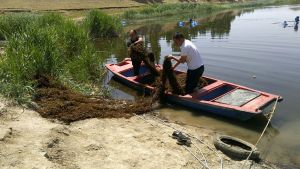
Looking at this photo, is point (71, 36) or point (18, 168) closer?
point (18, 168)

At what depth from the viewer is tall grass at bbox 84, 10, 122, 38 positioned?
2461 centimetres

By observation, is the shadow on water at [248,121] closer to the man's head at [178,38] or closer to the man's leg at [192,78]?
the man's leg at [192,78]

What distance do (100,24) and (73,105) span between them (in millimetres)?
16224

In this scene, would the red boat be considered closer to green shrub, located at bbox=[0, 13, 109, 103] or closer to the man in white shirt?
the man in white shirt

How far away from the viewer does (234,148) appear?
7410 millimetres

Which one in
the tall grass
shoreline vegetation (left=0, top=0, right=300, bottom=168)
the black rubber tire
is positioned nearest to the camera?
shoreline vegetation (left=0, top=0, right=300, bottom=168)

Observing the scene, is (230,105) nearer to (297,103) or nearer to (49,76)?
(297,103)

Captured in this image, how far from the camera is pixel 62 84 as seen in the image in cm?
1112

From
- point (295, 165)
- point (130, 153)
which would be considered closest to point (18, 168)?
point (130, 153)

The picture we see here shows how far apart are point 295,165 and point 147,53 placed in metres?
6.76

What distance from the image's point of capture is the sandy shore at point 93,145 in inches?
240

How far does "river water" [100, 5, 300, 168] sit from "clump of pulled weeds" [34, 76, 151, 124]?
1.13 meters

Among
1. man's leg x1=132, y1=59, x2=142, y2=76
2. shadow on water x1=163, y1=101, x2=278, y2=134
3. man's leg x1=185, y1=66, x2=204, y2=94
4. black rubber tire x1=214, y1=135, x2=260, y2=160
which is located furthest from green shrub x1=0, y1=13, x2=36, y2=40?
black rubber tire x1=214, y1=135, x2=260, y2=160

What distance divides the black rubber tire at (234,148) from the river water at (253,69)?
0.46 m
